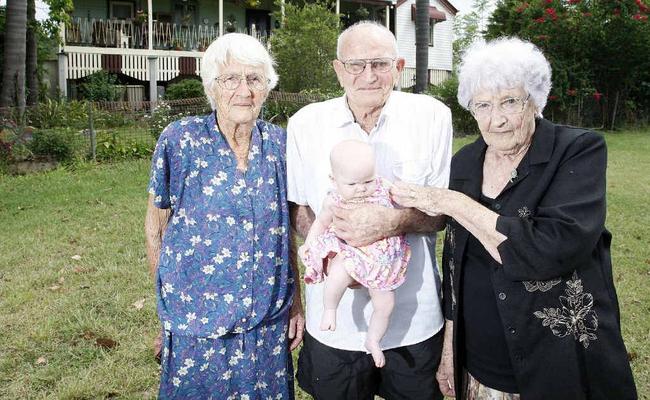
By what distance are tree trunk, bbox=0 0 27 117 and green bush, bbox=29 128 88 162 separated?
6.74 feet

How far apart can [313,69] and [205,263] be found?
18.5 meters

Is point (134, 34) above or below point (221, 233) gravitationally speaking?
above

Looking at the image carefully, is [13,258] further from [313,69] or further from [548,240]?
[313,69]

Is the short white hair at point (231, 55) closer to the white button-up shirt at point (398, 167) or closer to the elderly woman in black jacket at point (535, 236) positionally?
the white button-up shirt at point (398, 167)

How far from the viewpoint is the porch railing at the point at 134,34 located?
23.9m

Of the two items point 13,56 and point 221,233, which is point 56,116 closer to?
point 13,56

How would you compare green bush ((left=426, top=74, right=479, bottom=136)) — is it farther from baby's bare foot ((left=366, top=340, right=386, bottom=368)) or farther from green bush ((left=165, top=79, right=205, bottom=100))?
baby's bare foot ((left=366, top=340, right=386, bottom=368))

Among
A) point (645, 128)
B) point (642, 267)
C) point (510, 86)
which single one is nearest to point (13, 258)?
point (510, 86)

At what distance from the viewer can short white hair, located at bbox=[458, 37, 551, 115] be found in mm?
2467

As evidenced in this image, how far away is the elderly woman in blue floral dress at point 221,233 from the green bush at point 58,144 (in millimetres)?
10453

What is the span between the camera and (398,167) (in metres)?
2.86

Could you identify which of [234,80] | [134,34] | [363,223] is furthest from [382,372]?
[134,34]

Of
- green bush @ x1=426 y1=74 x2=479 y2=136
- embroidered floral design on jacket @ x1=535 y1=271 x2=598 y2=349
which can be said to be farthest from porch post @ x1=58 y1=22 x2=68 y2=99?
embroidered floral design on jacket @ x1=535 y1=271 x2=598 y2=349

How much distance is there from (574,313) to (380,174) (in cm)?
102
